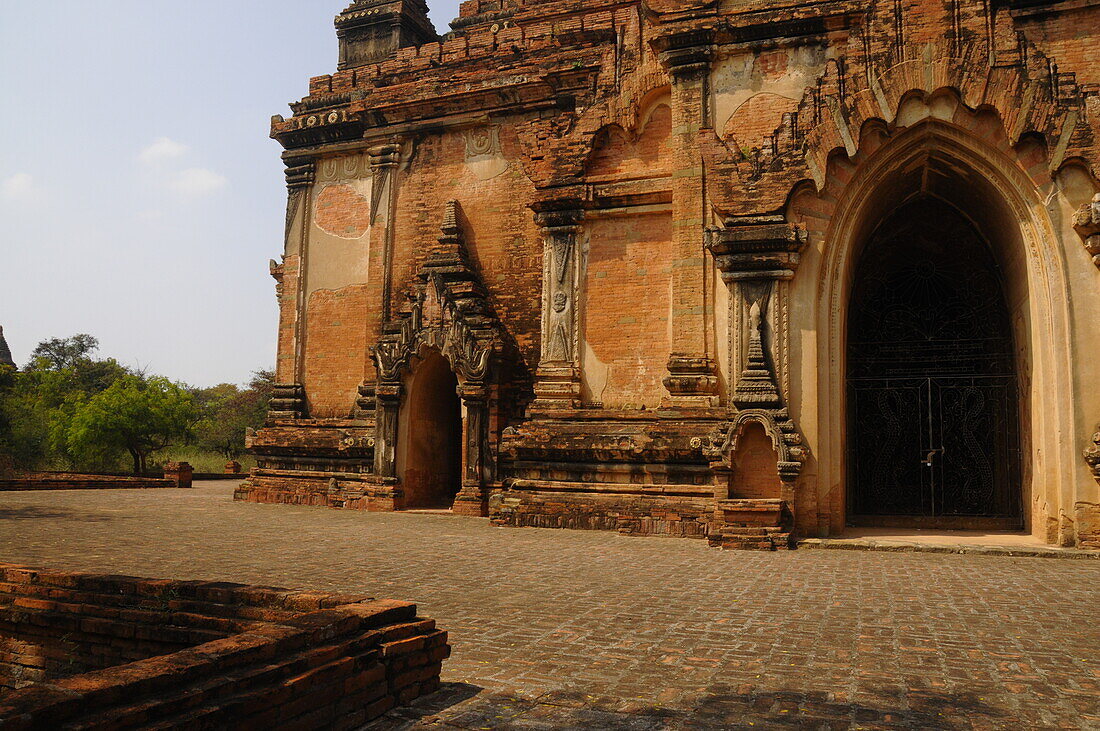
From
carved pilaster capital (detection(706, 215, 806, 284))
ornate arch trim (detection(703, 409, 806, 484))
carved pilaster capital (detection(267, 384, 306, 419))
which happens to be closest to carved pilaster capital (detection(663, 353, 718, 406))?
ornate arch trim (detection(703, 409, 806, 484))

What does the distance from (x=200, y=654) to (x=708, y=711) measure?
2.28 metres

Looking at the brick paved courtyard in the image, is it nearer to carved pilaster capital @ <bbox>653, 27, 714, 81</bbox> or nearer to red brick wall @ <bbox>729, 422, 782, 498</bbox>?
red brick wall @ <bbox>729, 422, 782, 498</bbox>

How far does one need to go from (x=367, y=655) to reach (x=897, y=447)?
483 inches

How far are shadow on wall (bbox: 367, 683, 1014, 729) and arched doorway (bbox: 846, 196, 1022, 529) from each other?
9813 millimetres

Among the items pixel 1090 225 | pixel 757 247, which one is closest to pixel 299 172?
pixel 757 247

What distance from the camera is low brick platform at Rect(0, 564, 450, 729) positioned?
301 centimetres

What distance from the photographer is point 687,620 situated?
19.8 ft

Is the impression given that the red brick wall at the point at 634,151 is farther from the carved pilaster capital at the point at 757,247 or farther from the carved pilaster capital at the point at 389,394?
the carved pilaster capital at the point at 389,394

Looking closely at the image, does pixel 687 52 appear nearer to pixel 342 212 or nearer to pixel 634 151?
pixel 634 151

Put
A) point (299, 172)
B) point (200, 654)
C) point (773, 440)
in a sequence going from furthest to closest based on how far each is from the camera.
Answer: point (299, 172) < point (773, 440) < point (200, 654)

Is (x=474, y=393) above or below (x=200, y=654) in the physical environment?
above

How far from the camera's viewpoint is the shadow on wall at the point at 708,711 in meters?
3.88

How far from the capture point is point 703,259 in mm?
12500

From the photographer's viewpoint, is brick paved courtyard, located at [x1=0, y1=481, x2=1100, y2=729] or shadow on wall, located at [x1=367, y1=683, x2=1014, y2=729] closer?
shadow on wall, located at [x1=367, y1=683, x2=1014, y2=729]
